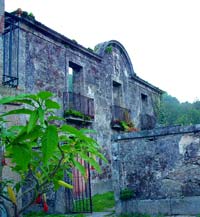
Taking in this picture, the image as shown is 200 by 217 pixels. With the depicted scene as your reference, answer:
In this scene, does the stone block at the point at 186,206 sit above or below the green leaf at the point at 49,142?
below

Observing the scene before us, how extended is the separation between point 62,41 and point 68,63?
35.6 inches

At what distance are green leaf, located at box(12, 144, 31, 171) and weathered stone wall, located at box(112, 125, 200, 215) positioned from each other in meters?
5.41

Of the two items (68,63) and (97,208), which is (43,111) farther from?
(68,63)

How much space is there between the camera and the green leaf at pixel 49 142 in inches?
48.2

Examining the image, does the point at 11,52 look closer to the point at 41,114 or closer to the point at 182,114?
the point at 41,114

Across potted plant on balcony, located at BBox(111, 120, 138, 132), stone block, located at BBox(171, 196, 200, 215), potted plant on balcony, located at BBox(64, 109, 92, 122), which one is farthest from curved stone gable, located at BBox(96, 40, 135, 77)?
stone block, located at BBox(171, 196, 200, 215)

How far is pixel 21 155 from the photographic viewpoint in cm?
134

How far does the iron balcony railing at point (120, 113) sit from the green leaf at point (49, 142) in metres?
13.4

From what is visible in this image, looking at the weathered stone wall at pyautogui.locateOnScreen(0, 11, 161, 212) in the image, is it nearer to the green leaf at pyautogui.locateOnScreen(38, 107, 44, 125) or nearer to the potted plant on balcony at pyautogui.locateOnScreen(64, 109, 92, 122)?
the potted plant on balcony at pyautogui.locateOnScreen(64, 109, 92, 122)

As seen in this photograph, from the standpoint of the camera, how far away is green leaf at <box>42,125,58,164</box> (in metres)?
1.22

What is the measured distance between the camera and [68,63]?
12414 mm

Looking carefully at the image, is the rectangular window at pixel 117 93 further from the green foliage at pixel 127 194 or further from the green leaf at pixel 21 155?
the green leaf at pixel 21 155

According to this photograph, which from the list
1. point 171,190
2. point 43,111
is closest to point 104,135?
point 171,190

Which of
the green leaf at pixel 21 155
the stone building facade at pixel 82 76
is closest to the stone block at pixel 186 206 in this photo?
the stone building facade at pixel 82 76
